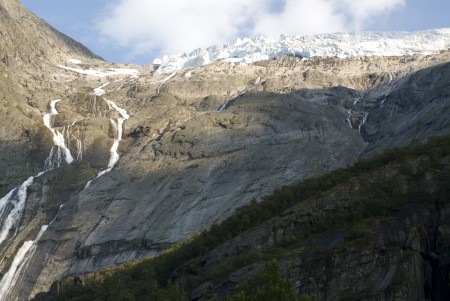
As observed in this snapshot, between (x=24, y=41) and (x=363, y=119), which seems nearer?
(x=363, y=119)

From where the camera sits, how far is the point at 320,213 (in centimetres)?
5522

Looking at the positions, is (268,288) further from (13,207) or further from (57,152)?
(57,152)

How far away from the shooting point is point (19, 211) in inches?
4094

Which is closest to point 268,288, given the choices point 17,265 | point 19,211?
point 17,265

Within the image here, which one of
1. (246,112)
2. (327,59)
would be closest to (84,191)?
(246,112)

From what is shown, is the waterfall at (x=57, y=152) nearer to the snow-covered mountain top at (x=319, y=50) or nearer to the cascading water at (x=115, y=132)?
the cascading water at (x=115, y=132)

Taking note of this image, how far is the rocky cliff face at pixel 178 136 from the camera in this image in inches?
3661

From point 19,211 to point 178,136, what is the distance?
83.1 ft

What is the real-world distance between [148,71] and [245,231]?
141m

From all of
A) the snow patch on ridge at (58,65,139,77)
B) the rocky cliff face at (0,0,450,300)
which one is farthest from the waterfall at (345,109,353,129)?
the snow patch on ridge at (58,65,139,77)

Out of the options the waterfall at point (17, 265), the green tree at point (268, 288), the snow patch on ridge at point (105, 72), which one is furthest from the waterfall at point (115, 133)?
the green tree at point (268, 288)

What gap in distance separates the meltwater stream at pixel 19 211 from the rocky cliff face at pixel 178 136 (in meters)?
0.90

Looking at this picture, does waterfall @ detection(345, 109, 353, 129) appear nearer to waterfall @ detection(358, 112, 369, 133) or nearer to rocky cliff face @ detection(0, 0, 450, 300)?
rocky cliff face @ detection(0, 0, 450, 300)

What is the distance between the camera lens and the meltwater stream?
3617 inches
